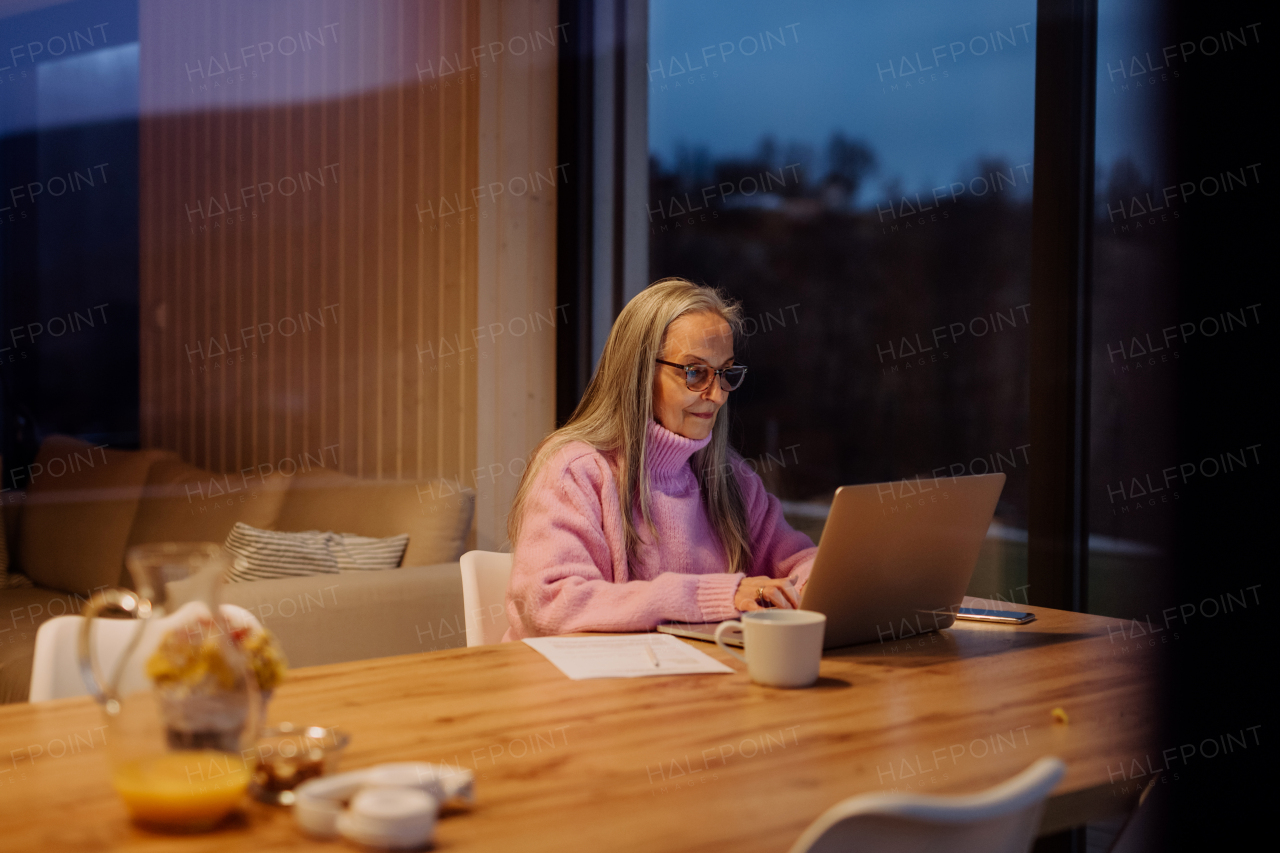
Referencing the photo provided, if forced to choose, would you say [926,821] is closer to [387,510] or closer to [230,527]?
[387,510]

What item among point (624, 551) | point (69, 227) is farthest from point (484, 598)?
point (69, 227)

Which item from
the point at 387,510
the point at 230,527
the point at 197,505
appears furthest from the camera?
the point at 197,505

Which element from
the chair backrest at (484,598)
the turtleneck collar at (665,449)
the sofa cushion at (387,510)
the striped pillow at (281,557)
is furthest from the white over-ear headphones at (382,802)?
the sofa cushion at (387,510)

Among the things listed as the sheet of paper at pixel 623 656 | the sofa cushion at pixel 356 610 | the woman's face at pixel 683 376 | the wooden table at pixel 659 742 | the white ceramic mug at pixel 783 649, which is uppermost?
the woman's face at pixel 683 376

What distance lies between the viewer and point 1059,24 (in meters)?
2.34

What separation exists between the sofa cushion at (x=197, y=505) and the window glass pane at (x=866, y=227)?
1.48m

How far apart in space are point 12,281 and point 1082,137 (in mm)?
3035

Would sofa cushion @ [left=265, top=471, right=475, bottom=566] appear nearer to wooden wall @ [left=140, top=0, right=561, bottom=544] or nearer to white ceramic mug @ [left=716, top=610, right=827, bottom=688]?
wooden wall @ [left=140, top=0, right=561, bottom=544]

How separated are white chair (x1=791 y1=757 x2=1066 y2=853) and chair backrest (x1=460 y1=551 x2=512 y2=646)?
42.6 inches

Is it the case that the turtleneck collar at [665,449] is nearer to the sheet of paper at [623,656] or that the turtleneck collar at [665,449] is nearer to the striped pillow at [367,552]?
the sheet of paper at [623,656]

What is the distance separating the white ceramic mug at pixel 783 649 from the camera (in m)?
1.35

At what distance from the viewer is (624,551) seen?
1875 millimetres

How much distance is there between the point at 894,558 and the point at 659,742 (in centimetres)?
52

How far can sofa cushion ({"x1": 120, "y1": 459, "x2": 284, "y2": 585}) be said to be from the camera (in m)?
3.45
